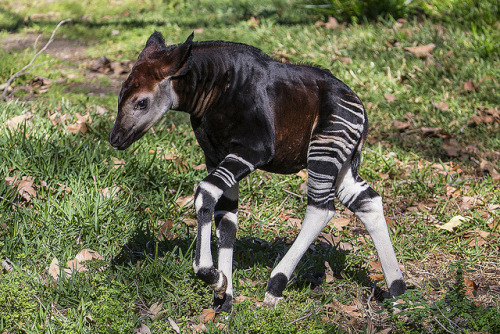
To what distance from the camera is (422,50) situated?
7426mm

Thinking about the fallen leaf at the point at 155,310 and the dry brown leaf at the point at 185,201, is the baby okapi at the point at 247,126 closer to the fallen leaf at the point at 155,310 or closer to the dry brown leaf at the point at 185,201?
the fallen leaf at the point at 155,310

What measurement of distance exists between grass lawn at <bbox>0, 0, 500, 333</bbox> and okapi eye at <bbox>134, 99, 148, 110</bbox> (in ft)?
3.08

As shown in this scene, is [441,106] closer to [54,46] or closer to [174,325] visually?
[174,325]

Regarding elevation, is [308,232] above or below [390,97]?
above

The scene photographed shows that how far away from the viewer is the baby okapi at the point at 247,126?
275 centimetres

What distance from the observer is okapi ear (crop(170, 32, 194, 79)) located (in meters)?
2.66

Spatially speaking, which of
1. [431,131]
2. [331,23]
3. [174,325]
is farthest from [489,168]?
[331,23]

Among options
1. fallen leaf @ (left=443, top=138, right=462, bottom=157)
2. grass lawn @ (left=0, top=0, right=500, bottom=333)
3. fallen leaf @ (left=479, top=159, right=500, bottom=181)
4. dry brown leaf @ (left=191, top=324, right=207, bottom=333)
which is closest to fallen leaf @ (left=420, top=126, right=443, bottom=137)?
grass lawn @ (left=0, top=0, right=500, bottom=333)

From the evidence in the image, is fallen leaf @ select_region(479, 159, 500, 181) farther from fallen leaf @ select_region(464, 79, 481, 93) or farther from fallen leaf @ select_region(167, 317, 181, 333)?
fallen leaf @ select_region(167, 317, 181, 333)

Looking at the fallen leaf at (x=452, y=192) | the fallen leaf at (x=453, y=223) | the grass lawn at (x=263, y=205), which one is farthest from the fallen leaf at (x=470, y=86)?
the fallen leaf at (x=453, y=223)

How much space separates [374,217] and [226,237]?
812 mm

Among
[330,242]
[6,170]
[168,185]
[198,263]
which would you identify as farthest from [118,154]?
[198,263]

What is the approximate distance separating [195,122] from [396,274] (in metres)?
1.38

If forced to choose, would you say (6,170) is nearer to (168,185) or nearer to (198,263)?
(168,185)
